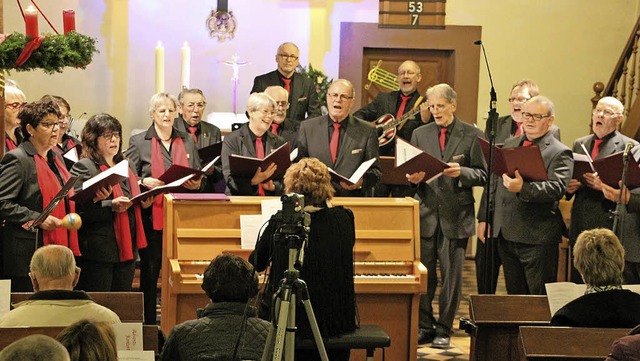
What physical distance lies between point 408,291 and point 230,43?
476cm

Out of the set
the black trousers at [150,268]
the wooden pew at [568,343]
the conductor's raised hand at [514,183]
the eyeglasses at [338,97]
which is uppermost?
the eyeglasses at [338,97]

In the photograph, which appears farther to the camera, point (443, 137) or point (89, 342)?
point (443, 137)

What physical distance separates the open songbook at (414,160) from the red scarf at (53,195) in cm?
196

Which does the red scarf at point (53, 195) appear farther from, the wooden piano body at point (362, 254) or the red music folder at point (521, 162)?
the red music folder at point (521, 162)

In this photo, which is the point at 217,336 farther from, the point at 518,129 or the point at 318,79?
the point at 318,79

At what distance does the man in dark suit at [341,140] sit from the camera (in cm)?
Answer: 662

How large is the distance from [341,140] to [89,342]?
3.90 metres

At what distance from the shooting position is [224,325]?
3875 mm

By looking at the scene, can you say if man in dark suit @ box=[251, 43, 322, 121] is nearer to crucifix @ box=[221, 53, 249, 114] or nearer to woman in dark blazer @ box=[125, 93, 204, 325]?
crucifix @ box=[221, 53, 249, 114]

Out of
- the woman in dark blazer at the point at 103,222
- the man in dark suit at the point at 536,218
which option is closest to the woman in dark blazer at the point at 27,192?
the woman in dark blazer at the point at 103,222

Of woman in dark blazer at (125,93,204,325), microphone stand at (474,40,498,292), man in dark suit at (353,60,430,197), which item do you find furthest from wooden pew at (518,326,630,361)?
man in dark suit at (353,60,430,197)

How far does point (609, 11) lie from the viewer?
1008 centimetres

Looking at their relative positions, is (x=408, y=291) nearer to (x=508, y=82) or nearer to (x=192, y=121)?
(x=192, y=121)

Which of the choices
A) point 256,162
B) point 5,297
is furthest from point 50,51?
point 256,162
